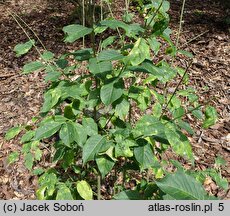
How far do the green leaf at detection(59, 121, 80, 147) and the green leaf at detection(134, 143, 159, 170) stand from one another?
266 mm

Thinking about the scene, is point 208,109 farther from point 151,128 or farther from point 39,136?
point 39,136

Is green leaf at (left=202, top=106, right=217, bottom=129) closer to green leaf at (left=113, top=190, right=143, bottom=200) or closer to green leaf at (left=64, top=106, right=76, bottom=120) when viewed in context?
green leaf at (left=113, top=190, right=143, bottom=200)

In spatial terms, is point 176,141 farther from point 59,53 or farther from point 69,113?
point 59,53

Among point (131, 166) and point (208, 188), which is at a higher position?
point (131, 166)

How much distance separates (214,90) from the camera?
12.2ft

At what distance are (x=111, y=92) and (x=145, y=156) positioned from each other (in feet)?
1.03

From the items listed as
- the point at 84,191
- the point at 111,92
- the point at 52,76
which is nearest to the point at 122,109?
the point at 111,92

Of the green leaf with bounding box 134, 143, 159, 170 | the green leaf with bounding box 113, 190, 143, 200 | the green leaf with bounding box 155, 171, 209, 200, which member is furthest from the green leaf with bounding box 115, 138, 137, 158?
the green leaf with bounding box 155, 171, 209, 200

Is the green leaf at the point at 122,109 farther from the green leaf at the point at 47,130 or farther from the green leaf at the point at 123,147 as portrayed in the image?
the green leaf at the point at 47,130

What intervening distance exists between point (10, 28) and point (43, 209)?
414 centimetres

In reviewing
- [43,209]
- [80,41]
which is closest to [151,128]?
[43,209]

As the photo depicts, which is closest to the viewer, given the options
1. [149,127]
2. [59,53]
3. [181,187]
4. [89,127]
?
[181,187]

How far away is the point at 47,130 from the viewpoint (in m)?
1.46

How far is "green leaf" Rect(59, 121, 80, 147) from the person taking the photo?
4.72 feet
